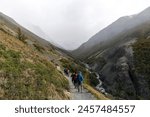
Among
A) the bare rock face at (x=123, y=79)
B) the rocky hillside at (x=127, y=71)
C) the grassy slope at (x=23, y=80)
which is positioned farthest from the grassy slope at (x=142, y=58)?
the grassy slope at (x=23, y=80)

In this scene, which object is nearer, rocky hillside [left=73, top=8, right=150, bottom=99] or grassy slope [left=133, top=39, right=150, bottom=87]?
rocky hillside [left=73, top=8, right=150, bottom=99]

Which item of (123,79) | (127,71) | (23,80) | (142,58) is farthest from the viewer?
(142,58)

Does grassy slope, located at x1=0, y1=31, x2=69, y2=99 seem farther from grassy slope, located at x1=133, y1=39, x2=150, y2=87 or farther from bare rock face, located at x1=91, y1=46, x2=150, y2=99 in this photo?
grassy slope, located at x1=133, y1=39, x2=150, y2=87

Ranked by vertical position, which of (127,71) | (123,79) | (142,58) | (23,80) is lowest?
(123,79)

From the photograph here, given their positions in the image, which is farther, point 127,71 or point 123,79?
point 127,71

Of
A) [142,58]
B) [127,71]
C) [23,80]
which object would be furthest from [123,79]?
[23,80]

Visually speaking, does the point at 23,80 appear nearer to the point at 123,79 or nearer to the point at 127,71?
the point at 123,79

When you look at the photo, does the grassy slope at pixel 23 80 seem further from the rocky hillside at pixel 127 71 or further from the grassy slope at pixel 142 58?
the grassy slope at pixel 142 58

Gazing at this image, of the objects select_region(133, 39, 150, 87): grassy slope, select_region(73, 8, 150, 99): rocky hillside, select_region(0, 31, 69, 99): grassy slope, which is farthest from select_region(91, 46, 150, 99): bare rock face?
select_region(0, 31, 69, 99): grassy slope

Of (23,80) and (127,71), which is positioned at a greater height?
(23,80)

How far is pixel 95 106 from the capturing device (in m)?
18.9

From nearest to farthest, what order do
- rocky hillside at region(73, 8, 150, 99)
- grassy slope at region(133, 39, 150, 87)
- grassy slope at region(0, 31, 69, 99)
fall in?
1. grassy slope at region(0, 31, 69, 99)
2. rocky hillside at region(73, 8, 150, 99)
3. grassy slope at region(133, 39, 150, 87)

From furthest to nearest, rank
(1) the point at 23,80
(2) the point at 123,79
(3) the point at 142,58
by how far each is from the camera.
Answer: (3) the point at 142,58 → (2) the point at 123,79 → (1) the point at 23,80

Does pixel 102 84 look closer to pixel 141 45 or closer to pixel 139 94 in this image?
pixel 139 94
